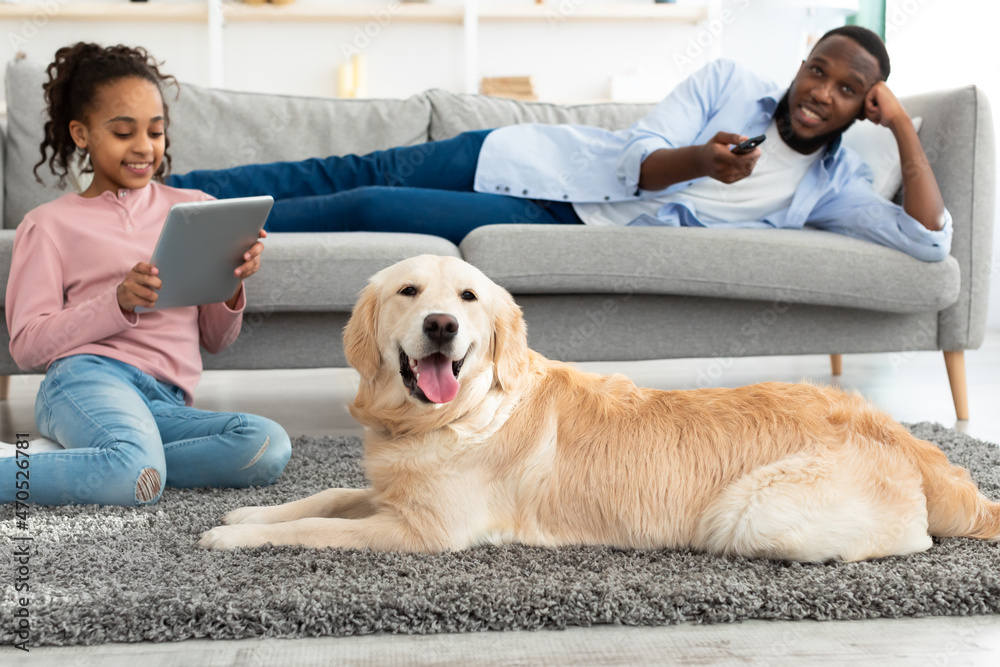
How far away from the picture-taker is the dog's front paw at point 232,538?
1403 mm

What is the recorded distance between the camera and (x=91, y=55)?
6.63 feet

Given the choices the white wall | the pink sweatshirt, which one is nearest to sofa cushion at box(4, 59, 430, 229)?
the pink sweatshirt

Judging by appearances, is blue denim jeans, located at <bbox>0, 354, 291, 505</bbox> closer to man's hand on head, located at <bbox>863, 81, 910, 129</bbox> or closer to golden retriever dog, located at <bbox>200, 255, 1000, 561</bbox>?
golden retriever dog, located at <bbox>200, 255, 1000, 561</bbox>

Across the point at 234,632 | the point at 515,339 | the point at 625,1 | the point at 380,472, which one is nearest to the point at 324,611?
the point at 234,632

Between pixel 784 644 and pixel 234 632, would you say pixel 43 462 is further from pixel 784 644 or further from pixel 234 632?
pixel 784 644

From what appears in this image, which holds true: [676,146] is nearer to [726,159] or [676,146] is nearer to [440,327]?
[726,159]

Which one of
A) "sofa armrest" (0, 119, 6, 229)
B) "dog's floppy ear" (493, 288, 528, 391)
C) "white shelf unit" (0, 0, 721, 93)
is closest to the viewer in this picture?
"dog's floppy ear" (493, 288, 528, 391)

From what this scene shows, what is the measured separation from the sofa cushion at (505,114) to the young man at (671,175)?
36 cm

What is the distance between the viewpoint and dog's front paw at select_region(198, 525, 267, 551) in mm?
1403

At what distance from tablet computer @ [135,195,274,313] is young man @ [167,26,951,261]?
80 centimetres

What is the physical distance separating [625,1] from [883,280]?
12.7ft

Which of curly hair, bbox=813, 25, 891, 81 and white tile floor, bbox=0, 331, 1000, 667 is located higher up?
curly hair, bbox=813, 25, 891, 81

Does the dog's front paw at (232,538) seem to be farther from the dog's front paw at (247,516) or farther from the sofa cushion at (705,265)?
the sofa cushion at (705,265)

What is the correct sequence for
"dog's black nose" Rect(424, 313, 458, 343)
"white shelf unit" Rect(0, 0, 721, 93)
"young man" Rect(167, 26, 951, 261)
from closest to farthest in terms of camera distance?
"dog's black nose" Rect(424, 313, 458, 343), "young man" Rect(167, 26, 951, 261), "white shelf unit" Rect(0, 0, 721, 93)
